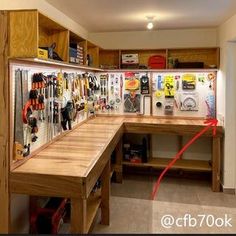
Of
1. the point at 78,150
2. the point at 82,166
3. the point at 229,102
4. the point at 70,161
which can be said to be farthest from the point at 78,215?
the point at 229,102

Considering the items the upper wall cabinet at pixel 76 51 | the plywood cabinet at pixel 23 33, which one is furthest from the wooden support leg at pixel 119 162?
the plywood cabinet at pixel 23 33

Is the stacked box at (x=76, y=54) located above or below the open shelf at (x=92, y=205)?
above

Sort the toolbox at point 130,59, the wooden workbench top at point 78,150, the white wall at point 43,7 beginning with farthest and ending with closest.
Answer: the toolbox at point 130,59
the white wall at point 43,7
the wooden workbench top at point 78,150

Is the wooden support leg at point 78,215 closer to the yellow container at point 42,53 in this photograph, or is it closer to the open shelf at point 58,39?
the yellow container at point 42,53

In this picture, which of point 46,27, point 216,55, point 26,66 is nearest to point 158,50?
point 216,55

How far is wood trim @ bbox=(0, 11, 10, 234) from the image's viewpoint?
6.13ft

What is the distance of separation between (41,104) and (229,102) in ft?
8.08

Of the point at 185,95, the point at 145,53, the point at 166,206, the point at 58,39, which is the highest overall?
the point at 145,53

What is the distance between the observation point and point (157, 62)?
4.39 m

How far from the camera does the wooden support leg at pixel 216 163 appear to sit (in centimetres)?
379

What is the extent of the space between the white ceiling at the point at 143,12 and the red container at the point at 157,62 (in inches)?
17.8

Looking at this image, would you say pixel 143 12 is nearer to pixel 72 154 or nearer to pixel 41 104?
pixel 41 104

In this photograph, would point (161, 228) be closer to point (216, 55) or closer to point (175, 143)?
point (175, 143)

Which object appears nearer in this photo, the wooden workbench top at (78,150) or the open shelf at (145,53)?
the wooden workbench top at (78,150)
